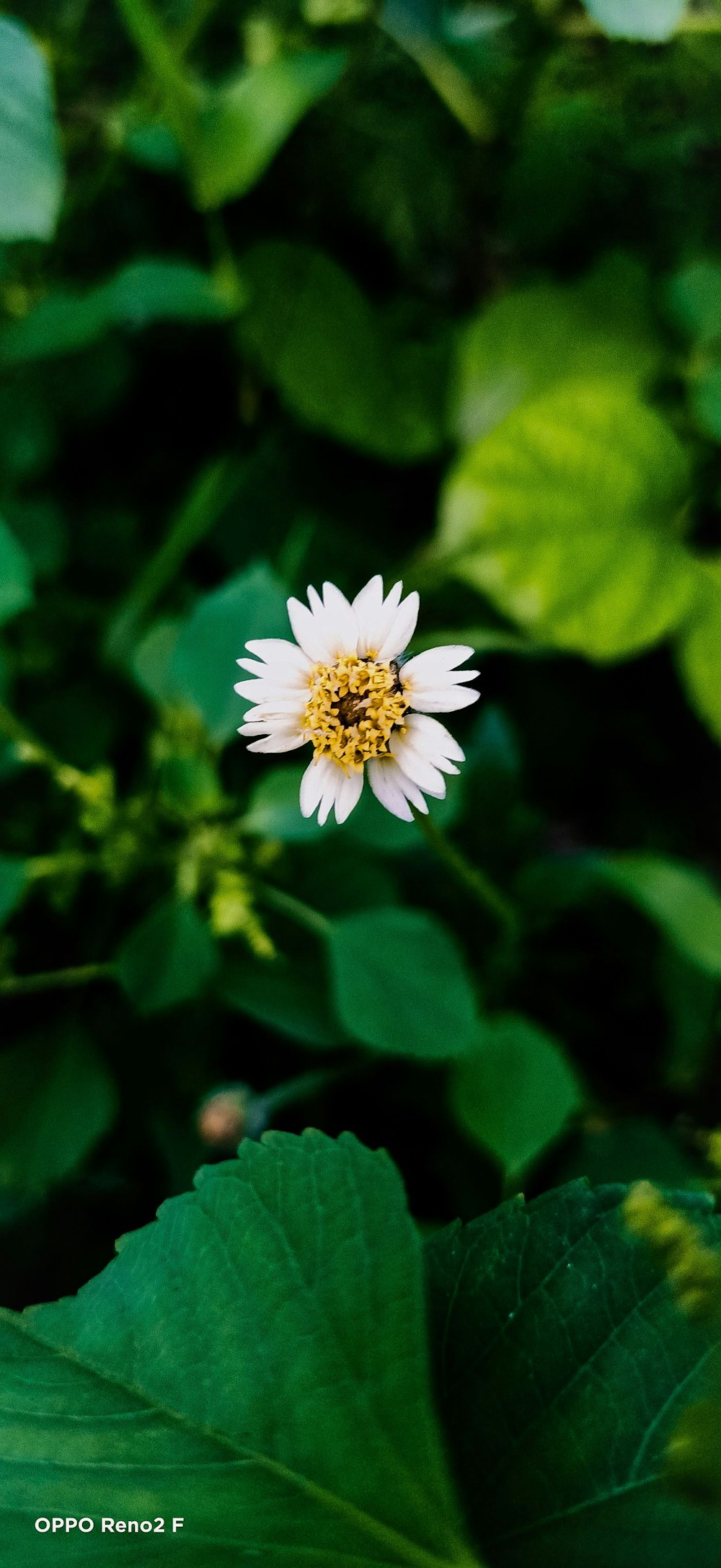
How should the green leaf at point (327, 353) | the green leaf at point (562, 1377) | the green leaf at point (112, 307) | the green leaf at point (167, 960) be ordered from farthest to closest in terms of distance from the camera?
the green leaf at point (327, 353) < the green leaf at point (112, 307) < the green leaf at point (167, 960) < the green leaf at point (562, 1377)

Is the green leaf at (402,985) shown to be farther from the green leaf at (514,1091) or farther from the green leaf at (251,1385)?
the green leaf at (251,1385)

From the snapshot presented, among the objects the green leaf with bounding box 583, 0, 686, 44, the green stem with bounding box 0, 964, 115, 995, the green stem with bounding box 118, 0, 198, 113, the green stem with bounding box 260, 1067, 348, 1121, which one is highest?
the green stem with bounding box 118, 0, 198, 113

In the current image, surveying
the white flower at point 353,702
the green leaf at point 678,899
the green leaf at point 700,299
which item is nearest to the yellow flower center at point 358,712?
the white flower at point 353,702

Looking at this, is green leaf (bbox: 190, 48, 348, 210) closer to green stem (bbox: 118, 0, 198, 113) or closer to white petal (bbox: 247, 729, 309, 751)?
green stem (bbox: 118, 0, 198, 113)

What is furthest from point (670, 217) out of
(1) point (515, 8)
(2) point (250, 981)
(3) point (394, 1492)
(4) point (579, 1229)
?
(3) point (394, 1492)

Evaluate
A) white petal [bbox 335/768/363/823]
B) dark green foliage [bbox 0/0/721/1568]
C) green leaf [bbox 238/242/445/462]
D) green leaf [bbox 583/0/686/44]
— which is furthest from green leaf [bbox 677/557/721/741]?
white petal [bbox 335/768/363/823]

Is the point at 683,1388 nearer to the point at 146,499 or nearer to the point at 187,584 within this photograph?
the point at 187,584

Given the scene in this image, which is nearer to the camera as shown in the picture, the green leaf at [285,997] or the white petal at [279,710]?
the white petal at [279,710]
